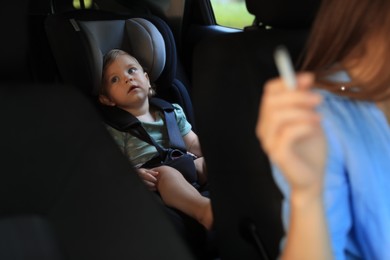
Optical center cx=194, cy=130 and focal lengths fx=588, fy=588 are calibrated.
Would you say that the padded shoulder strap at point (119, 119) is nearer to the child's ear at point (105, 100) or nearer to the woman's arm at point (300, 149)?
the child's ear at point (105, 100)

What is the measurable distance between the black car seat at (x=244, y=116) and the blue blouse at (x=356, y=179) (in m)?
0.22

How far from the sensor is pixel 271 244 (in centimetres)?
129

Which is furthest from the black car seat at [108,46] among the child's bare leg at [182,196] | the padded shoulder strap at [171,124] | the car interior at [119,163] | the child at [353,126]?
the child at [353,126]

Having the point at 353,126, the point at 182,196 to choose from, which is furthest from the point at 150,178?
the point at 353,126

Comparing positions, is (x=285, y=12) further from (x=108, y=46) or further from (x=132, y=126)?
(x=108, y=46)

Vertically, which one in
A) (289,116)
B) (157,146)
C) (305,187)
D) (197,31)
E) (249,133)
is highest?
(289,116)

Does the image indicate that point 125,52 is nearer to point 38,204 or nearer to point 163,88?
point 163,88

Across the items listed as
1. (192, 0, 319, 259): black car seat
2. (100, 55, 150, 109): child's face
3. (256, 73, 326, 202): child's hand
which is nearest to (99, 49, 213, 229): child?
(100, 55, 150, 109): child's face

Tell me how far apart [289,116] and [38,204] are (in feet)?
1.99

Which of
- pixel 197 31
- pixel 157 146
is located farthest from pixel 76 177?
pixel 197 31

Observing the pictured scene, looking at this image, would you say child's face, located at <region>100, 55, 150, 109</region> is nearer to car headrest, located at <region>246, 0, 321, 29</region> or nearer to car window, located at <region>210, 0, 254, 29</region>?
car window, located at <region>210, 0, 254, 29</region>

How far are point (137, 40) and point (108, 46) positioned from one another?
0.40ft

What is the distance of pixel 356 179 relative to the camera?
1.00 m

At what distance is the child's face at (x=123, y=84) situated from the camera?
7.22 ft
